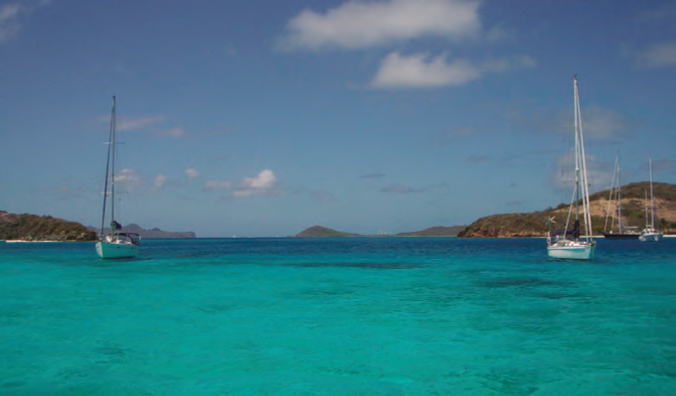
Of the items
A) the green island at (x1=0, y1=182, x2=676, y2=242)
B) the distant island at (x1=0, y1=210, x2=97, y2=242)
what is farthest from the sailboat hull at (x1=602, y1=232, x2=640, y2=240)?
the distant island at (x1=0, y1=210, x2=97, y2=242)

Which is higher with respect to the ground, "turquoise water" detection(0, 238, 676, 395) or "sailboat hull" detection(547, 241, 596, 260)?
"sailboat hull" detection(547, 241, 596, 260)

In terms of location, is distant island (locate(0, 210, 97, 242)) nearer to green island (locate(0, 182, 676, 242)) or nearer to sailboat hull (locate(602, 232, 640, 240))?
green island (locate(0, 182, 676, 242))

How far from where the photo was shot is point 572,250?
161ft

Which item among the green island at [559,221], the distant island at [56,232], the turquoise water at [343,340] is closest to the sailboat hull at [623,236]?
the green island at [559,221]

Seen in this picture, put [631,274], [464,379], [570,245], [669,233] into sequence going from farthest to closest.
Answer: [669,233] < [570,245] < [631,274] < [464,379]

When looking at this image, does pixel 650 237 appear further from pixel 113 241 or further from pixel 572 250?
pixel 113 241

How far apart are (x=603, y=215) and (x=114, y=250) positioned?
6419 inches

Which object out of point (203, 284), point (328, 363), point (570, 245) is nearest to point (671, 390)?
point (328, 363)

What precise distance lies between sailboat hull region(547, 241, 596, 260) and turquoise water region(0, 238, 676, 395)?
17.3 meters

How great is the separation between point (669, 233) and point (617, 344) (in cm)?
17024

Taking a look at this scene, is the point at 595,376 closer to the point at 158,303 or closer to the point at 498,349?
the point at 498,349

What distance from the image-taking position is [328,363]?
13.7 meters

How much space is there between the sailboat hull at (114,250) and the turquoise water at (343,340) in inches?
1016

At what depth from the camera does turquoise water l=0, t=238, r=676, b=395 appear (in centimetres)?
1188
